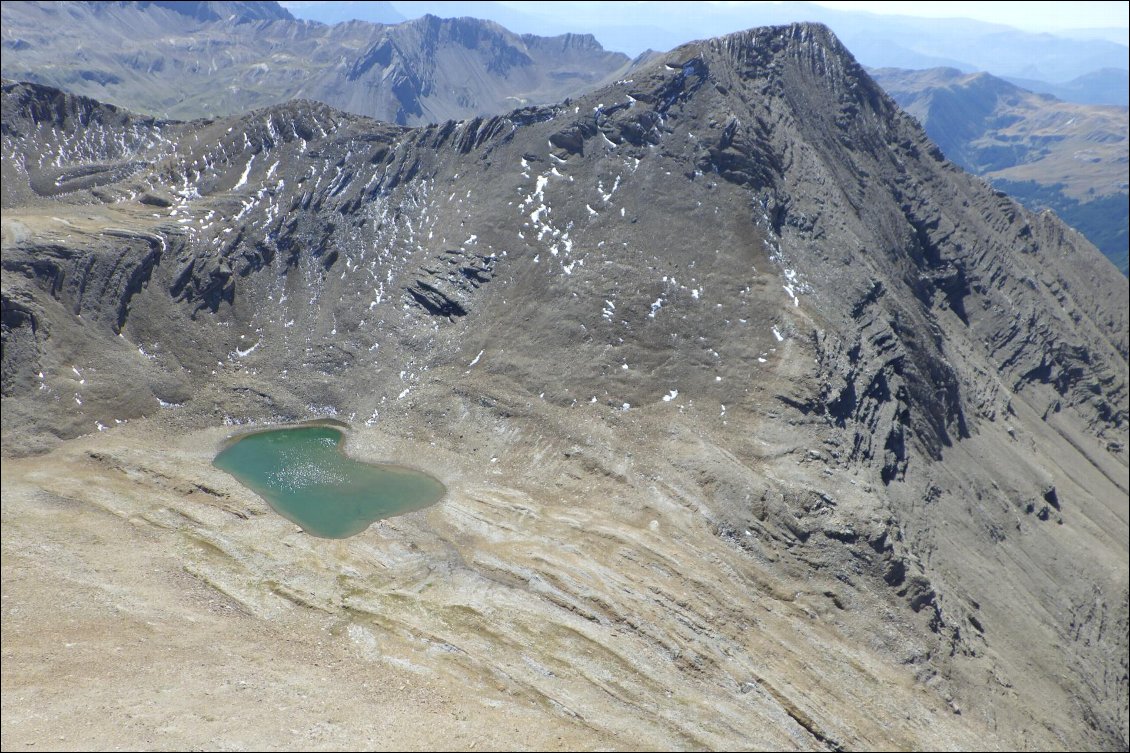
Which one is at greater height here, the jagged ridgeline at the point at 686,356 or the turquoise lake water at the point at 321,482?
the jagged ridgeline at the point at 686,356

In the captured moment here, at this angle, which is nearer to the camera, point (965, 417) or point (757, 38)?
point (965, 417)

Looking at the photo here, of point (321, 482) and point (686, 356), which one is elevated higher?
point (686, 356)

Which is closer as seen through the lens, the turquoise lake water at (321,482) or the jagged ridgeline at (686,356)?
the jagged ridgeline at (686,356)

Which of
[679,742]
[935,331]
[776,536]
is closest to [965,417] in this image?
[935,331]

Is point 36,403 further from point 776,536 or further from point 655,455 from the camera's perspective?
point 776,536

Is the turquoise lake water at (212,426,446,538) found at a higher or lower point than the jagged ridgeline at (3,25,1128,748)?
lower
